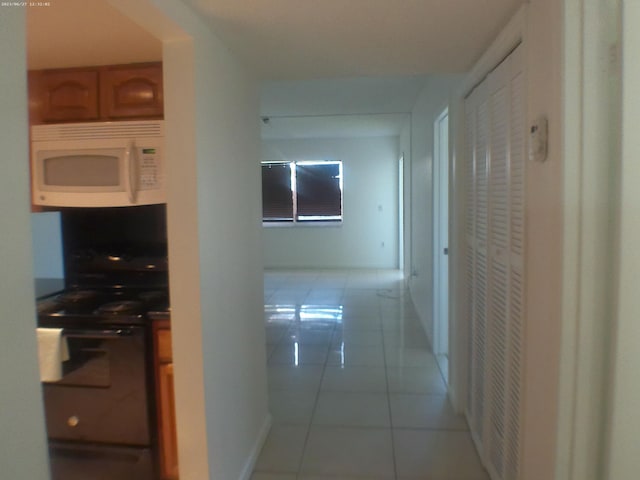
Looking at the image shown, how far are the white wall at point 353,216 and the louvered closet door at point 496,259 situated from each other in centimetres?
548

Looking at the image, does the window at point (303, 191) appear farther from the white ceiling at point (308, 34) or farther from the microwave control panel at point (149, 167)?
the microwave control panel at point (149, 167)

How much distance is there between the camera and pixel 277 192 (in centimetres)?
809

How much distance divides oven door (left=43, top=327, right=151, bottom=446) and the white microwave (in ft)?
1.99

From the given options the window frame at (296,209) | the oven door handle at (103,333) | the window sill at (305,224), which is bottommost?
the oven door handle at (103,333)

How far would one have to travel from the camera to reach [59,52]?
→ 5.97 feet

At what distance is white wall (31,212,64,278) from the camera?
237 centimetres

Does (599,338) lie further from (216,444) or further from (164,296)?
(164,296)

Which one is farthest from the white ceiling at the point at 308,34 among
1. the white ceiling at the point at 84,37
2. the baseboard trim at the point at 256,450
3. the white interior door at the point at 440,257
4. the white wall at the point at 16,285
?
the baseboard trim at the point at 256,450

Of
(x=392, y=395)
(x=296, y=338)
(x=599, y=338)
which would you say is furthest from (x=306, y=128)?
(x=599, y=338)

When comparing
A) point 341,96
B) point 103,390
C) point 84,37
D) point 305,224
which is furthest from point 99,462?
point 305,224

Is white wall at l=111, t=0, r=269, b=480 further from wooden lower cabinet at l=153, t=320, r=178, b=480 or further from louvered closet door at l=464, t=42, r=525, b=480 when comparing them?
louvered closet door at l=464, t=42, r=525, b=480

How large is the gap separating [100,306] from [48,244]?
→ 2.21ft

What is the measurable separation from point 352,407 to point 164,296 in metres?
1.43

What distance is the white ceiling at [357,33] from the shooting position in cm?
147
